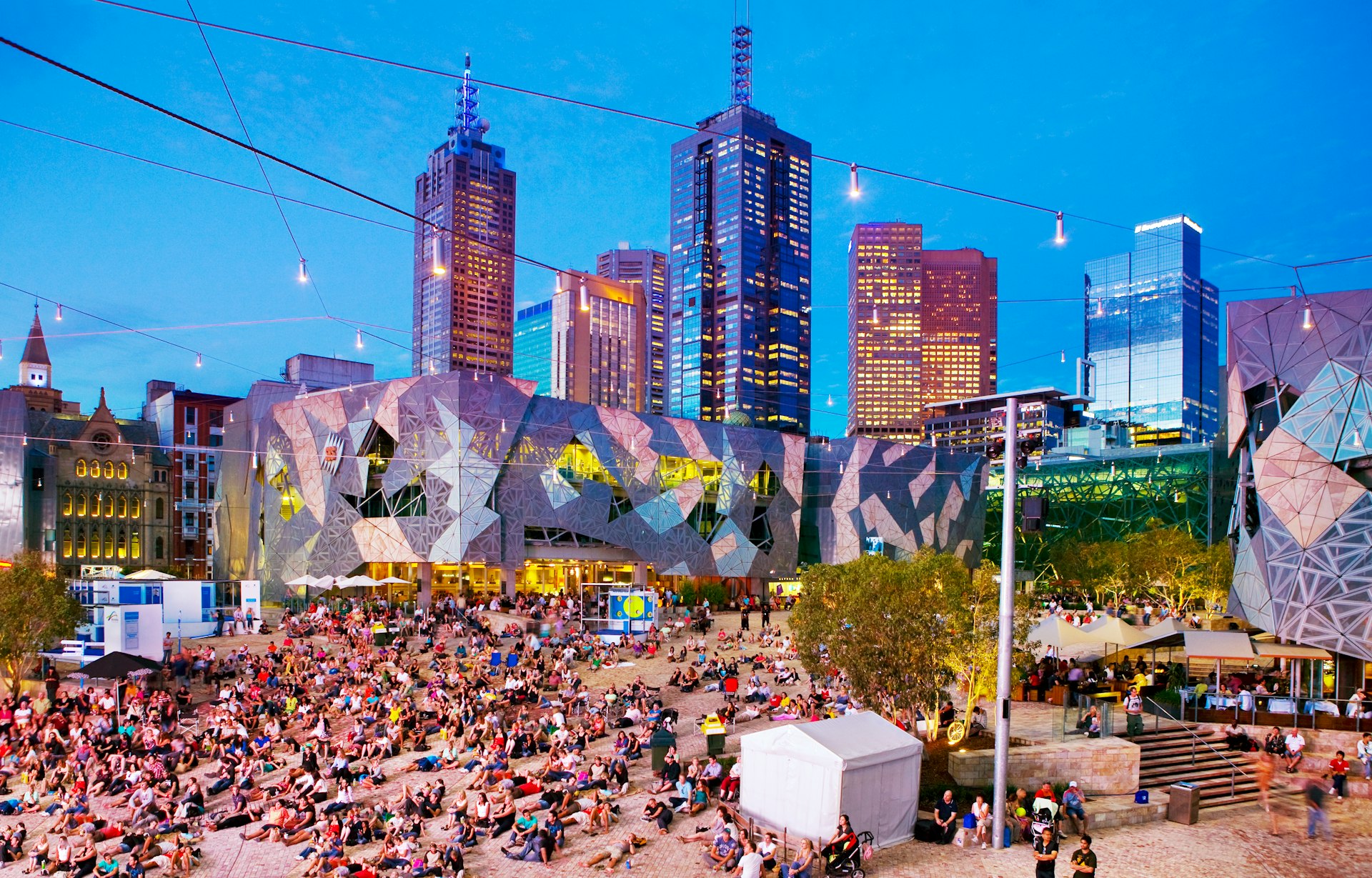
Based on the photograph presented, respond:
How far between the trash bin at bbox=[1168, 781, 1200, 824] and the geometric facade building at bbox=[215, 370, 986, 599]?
3644 cm

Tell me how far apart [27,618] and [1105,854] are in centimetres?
2830

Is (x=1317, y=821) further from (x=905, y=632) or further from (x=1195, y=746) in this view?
(x=905, y=632)

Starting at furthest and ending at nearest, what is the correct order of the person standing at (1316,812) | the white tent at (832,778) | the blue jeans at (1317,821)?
the blue jeans at (1317,821) < the person standing at (1316,812) < the white tent at (832,778)

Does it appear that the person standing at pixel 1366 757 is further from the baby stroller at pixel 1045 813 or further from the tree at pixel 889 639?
the baby stroller at pixel 1045 813

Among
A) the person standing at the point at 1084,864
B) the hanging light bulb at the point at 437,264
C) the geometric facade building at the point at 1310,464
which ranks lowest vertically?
the person standing at the point at 1084,864

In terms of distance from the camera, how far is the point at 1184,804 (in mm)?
18109

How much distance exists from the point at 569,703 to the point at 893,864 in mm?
12181

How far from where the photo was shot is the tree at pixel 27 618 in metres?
26.8

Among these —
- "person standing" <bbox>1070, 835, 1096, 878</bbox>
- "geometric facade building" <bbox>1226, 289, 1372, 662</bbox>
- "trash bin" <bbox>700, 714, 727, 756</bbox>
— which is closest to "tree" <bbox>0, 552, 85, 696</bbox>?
"trash bin" <bbox>700, 714, 727, 756</bbox>

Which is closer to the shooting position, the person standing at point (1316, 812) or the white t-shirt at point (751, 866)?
the white t-shirt at point (751, 866)

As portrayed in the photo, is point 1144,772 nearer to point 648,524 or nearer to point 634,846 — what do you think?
point 634,846

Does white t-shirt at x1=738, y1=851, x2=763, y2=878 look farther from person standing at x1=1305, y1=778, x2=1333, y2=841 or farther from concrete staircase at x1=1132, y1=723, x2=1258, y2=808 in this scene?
person standing at x1=1305, y1=778, x2=1333, y2=841

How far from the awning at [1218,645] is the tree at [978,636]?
5485 mm

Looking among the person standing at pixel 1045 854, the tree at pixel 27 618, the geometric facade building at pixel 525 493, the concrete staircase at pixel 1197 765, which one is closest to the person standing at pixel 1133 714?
the concrete staircase at pixel 1197 765
